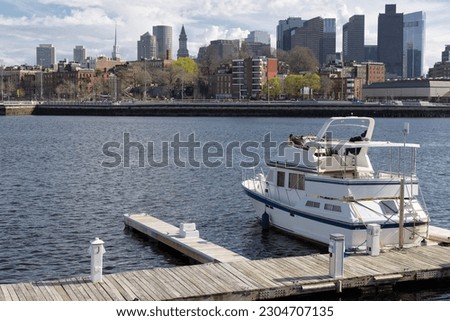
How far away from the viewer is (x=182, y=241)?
2706 cm

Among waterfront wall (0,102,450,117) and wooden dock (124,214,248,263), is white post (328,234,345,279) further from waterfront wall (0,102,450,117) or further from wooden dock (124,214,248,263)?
waterfront wall (0,102,450,117)

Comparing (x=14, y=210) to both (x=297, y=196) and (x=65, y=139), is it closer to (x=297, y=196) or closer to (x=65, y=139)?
(x=297, y=196)

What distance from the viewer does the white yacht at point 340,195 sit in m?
27.0

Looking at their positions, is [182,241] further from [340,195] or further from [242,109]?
[242,109]

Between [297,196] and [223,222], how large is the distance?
6813 millimetres

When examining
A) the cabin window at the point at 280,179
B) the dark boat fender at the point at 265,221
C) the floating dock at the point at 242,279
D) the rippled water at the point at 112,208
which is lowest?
the rippled water at the point at 112,208

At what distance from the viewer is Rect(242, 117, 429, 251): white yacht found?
26969 mm

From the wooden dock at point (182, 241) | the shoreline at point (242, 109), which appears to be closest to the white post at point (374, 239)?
the wooden dock at point (182, 241)

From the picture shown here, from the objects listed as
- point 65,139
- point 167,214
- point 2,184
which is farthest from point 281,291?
point 65,139

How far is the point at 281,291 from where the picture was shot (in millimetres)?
20422

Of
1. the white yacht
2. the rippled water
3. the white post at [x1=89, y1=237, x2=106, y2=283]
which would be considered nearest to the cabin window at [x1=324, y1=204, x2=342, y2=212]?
the white yacht

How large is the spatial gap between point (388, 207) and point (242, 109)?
158 m

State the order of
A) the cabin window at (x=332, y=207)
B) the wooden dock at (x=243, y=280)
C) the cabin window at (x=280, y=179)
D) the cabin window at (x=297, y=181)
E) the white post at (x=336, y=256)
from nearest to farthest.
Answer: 1. the wooden dock at (x=243, y=280)
2. the white post at (x=336, y=256)
3. the cabin window at (x=332, y=207)
4. the cabin window at (x=297, y=181)
5. the cabin window at (x=280, y=179)

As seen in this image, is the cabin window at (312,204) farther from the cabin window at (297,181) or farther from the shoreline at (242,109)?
the shoreline at (242,109)
